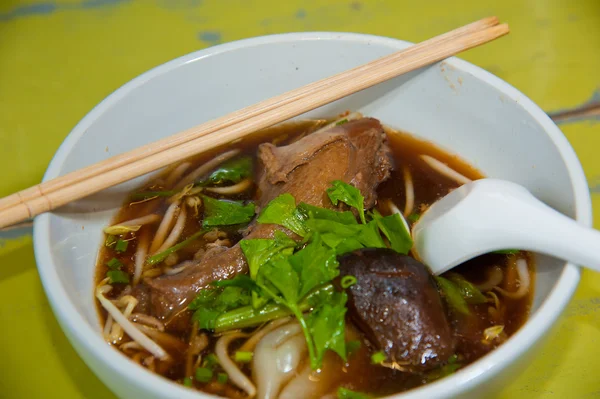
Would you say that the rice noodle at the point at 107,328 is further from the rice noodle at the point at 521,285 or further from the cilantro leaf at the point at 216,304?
the rice noodle at the point at 521,285

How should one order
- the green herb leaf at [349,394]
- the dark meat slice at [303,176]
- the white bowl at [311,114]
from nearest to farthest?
the white bowl at [311,114]
the green herb leaf at [349,394]
the dark meat slice at [303,176]

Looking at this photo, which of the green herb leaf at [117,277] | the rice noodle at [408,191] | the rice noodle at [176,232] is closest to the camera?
the green herb leaf at [117,277]

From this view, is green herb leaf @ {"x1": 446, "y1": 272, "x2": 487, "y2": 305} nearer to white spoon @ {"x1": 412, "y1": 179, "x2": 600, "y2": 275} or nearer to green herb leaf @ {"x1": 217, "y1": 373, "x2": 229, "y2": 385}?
white spoon @ {"x1": 412, "y1": 179, "x2": 600, "y2": 275}

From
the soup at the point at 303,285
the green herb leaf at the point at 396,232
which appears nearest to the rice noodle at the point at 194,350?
the soup at the point at 303,285

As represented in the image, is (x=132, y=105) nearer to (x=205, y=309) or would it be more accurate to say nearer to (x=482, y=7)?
(x=205, y=309)

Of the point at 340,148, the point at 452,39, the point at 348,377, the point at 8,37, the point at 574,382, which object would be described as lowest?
the point at 574,382

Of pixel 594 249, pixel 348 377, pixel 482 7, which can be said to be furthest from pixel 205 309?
pixel 482 7

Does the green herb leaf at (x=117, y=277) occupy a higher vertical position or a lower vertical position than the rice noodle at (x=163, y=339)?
higher
